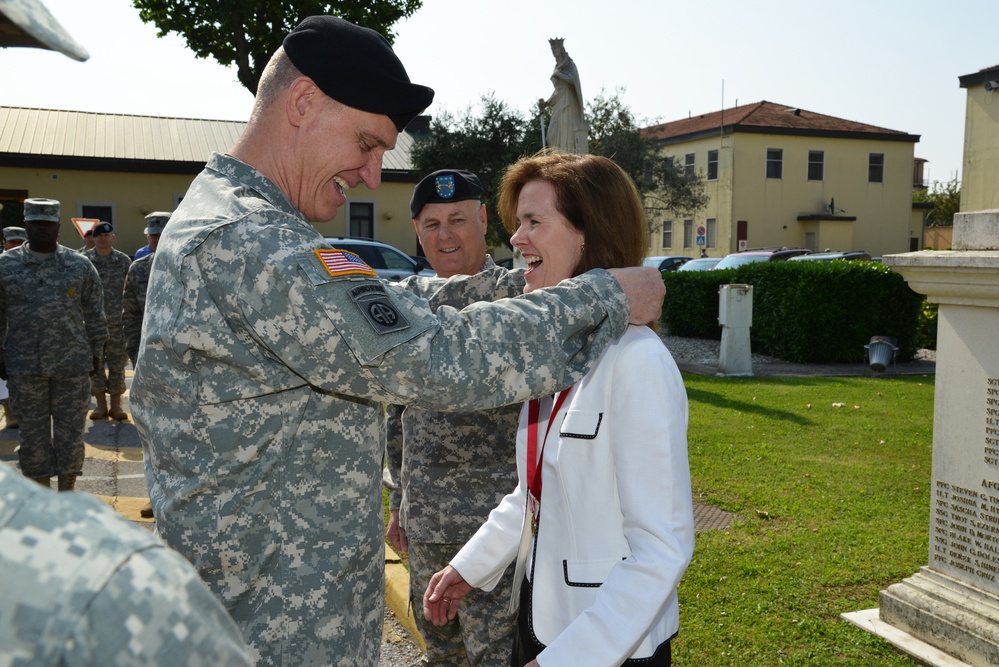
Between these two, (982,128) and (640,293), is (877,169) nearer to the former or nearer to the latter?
(982,128)

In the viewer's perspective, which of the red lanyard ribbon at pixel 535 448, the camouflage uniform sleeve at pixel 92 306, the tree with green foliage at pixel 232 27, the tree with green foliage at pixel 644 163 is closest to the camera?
the red lanyard ribbon at pixel 535 448

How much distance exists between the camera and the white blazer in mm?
1836

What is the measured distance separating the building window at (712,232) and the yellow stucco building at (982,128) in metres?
13.7

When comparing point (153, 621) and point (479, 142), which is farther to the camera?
point (479, 142)

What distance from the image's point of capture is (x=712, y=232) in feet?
139

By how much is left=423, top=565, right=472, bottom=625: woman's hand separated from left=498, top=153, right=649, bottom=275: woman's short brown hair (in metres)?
0.98

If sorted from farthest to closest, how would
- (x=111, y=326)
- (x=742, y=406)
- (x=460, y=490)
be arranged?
(x=111, y=326) < (x=742, y=406) < (x=460, y=490)

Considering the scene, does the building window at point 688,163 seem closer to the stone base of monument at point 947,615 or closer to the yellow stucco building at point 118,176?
the yellow stucco building at point 118,176

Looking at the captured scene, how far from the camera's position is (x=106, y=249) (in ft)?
35.8

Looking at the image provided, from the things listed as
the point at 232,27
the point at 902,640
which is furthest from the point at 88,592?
the point at 232,27

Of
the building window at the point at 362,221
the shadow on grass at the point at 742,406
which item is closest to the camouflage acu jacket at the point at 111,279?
the shadow on grass at the point at 742,406

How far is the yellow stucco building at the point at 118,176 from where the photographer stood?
27562mm

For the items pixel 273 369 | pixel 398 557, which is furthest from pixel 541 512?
pixel 398 557

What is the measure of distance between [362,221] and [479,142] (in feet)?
18.6
